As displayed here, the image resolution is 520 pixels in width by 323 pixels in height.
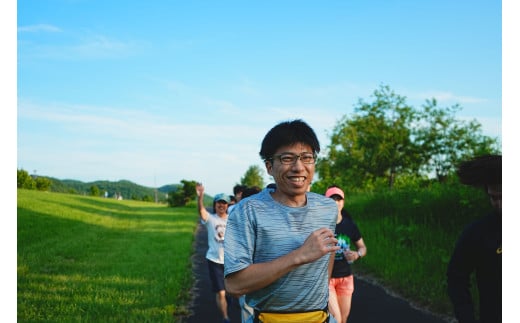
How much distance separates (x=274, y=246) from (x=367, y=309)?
18.9ft

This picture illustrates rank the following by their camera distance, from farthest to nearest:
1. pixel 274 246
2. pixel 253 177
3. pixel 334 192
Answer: pixel 253 177 → pixel 334 192 → pixel 274 246

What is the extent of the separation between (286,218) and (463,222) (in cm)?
959

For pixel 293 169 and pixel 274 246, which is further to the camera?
pixel 293 169

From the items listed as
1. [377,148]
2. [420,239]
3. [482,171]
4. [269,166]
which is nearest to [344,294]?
[482,171]

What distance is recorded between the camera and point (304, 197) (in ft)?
8.31

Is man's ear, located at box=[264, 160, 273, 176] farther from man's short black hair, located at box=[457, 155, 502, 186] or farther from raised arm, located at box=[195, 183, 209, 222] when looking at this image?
raised arm, located at box=[195, 183, 209, 222]

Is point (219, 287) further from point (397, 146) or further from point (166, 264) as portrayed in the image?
point (397, 146)

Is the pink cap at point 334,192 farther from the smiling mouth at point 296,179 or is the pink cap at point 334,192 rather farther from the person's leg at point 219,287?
the smiling mouth at point 296,179

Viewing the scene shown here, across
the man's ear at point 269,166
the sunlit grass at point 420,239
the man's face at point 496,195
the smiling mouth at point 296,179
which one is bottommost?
the sunlit grass at point 420,239

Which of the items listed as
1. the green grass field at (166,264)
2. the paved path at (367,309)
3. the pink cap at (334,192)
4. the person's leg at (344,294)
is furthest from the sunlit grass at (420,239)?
the pink cap at (334,192)

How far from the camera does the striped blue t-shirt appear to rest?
2.32 m

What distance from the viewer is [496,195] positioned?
2.60 m

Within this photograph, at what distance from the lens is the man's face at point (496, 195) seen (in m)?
2.56
